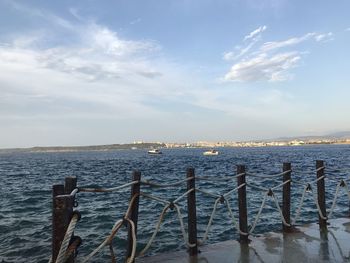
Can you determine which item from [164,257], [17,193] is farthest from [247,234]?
[17,193]

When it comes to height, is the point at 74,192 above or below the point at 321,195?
above

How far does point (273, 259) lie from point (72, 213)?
3949 millimetres

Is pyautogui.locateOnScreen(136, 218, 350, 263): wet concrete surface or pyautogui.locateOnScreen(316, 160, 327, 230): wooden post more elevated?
pyautogui.locateOnScreen(316, 160, 327, 230): wooden post

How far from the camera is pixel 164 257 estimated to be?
6859mm

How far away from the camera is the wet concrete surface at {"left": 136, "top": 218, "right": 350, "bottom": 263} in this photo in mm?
6578

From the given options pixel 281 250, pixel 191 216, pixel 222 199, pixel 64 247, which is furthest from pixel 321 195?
pixel 64 247

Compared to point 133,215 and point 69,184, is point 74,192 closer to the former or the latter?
point 69,184

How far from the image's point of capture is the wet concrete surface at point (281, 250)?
6578 millimetres

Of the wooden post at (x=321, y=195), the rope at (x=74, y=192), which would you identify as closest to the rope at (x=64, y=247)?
the rope at (x=74, y=192)

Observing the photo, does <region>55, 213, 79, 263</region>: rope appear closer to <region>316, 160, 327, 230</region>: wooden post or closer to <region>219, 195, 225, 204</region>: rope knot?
<region>219, 195, 225, 204</region>: rope knot

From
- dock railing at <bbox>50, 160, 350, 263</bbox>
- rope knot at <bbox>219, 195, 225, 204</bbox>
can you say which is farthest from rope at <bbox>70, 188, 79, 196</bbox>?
rope knot at <bbox>219, 195, 225, 204</bbox>

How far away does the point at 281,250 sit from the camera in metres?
7.02

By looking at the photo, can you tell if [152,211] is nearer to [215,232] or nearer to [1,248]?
[215,232]

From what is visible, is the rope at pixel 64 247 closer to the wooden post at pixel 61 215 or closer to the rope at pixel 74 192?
the wooden post at pixel 61 215
